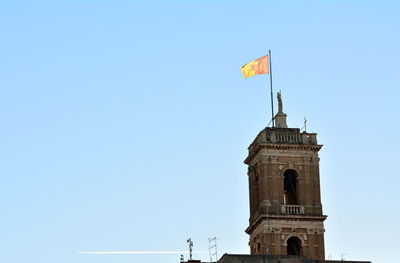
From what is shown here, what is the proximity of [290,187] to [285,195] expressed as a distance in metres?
1.00

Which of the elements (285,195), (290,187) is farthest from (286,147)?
(285,195)

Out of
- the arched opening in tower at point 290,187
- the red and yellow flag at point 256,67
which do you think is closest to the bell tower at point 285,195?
the arched opening in tower at point 290,187

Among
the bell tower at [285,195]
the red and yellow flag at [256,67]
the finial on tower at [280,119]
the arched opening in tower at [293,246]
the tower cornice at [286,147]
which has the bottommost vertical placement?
the arched opening in tower at [293,246]

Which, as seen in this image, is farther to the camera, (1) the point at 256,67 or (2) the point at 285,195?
(1) the point at 256,67

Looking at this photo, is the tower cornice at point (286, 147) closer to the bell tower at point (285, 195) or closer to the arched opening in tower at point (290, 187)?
the bell tower at point (285, 195)

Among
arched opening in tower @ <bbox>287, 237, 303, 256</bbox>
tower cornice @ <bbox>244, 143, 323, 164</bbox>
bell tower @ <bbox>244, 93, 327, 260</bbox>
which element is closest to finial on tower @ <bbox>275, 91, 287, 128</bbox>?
bell tower @ <bbox>244, 93, 327, 260</bbox>

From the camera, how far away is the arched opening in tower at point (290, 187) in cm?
10488

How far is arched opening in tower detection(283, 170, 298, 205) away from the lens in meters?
105

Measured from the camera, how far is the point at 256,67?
363 feet

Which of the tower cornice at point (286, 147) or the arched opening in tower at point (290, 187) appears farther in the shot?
the arched opening in tower at point (290, 187)

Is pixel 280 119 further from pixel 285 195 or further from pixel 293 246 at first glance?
pixel 293 246

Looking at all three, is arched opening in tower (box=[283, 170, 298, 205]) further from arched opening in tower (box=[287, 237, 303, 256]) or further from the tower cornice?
arched opening in tower (box=[287, 237, 303, 256])

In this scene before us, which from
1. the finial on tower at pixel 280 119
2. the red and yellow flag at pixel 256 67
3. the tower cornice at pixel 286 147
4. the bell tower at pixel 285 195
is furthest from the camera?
the red and yellow flag at pixel 256 67

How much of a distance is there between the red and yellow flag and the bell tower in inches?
272
